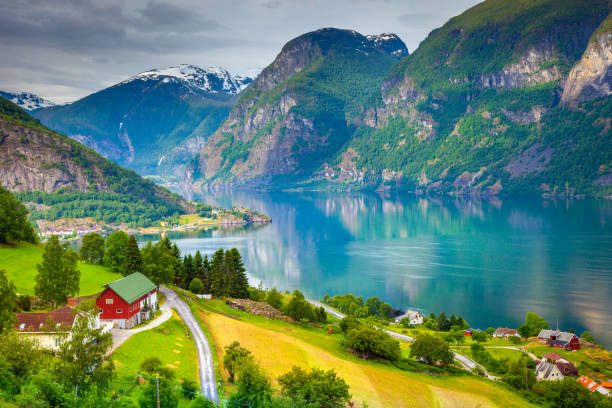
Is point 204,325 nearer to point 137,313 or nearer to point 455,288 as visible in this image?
point 137,313

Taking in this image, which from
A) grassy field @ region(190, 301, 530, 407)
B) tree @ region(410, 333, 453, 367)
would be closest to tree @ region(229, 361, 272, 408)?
grassy field @ region(190, 301, 530, 407)

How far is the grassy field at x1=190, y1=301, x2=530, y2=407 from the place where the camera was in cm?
4191

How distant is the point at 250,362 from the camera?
35.6 meters

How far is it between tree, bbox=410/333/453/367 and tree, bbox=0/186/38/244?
5782 cm

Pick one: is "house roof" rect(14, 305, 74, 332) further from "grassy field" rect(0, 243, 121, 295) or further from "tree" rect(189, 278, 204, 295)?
"tree" rect(189, 278, 204, 295)

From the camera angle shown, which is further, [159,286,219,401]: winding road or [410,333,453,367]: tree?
[410,333,453,367]: tree

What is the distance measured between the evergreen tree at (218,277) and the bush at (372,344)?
26.6 metres

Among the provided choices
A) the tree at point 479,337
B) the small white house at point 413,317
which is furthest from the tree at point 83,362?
the small white house at point 413,317

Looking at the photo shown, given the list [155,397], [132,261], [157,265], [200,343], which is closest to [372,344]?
[200,343]

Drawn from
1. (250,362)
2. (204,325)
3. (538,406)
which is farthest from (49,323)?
(538,406)

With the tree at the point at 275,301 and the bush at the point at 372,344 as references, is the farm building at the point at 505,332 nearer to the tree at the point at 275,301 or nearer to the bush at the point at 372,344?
the bush at the point at 372,344

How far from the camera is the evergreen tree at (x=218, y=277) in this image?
2904 inches

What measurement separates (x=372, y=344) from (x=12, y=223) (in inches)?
2145

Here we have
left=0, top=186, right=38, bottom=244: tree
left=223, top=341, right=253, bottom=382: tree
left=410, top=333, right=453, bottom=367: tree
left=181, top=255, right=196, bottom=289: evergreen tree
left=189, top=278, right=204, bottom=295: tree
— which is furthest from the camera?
left=181, top=255, right=196, bottom=289: evergreen tree
